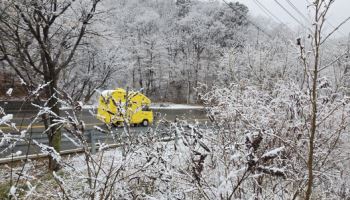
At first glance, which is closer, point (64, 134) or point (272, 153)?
point (272, 153)

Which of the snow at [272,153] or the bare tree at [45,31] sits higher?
the bare tree at [45,31]

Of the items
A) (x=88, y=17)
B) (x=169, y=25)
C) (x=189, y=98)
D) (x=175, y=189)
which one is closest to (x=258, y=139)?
(x=175, y=189)

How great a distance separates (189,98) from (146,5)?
72.4 feet

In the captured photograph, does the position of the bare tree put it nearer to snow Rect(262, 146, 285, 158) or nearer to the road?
the road

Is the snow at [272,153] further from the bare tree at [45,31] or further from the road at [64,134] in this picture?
the bare tree at [45,31]

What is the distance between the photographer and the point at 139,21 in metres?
48.6

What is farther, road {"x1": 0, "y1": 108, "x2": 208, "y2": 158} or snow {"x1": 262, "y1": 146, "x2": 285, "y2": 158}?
road {"x1": 0, "y1": 108, "x2": 208, "y2": 158}

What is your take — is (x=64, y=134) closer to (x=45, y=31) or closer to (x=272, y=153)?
(x=272, y=153)

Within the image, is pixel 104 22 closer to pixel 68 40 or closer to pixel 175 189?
pixel 68 40

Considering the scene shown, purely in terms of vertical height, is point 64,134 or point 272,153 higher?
point 272,153

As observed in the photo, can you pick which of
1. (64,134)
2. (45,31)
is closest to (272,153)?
(64,134)

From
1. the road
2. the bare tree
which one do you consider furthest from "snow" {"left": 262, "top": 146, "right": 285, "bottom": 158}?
the bare tree

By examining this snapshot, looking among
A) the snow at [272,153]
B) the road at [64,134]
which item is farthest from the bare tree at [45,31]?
the snow at [272,153]

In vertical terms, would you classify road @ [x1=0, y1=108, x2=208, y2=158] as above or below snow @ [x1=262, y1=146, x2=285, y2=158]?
below
